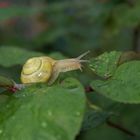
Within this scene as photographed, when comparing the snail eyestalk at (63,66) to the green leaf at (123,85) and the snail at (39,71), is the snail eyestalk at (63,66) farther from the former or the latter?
the green leaf at (123,85)

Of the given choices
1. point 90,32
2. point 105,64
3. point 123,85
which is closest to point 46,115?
point 123,85

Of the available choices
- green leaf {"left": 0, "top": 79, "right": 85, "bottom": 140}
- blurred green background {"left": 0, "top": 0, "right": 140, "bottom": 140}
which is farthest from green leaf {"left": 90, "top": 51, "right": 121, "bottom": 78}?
blurred green background {"left": 0, "top": 0, "right": 140, "bottom": 140}

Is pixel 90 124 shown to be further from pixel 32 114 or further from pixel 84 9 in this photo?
pixel 84 9

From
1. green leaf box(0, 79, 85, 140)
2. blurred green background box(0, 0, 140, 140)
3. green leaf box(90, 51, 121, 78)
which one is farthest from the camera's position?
blurred green background box(0, 0, 140, 140)

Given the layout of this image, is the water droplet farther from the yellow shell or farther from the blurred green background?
the blurred green background

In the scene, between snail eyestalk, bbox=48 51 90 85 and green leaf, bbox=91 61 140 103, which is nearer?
green leaf, bbox=91 61 140 103

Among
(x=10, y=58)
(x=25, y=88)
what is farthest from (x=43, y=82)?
(x=10, y=58)

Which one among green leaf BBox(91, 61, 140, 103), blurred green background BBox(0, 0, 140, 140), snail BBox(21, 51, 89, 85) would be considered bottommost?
blurred green background BBox(0, 0, 140, 140)
